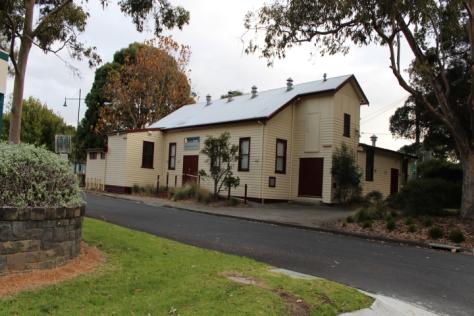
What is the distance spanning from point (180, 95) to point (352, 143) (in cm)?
1886

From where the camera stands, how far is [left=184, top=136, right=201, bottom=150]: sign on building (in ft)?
94.0

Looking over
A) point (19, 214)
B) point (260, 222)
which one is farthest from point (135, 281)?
point (260, 222)

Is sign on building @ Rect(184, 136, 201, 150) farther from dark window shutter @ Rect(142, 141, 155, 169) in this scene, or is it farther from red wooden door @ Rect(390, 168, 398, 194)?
red wooden door @ Rect(390, 168, 398, 194)

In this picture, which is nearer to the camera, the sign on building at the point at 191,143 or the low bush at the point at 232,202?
the low bush at the point at 232,202

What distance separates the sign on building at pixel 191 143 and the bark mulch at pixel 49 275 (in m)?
20.6

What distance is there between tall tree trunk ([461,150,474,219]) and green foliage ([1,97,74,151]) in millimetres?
42761

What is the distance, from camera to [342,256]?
11008 millimetres

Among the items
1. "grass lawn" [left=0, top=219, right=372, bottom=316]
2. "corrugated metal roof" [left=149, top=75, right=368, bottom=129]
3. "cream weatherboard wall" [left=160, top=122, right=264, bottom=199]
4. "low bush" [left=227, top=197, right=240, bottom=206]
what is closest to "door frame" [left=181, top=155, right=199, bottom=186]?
"cream weatherboard wall" [left=160, top=122, right=264, bottom=199]

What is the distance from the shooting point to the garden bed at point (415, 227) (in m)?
14.5

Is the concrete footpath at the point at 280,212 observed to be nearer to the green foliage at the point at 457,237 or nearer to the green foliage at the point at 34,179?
the green foliage at the point at 457,237

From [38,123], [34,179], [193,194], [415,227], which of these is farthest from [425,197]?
[38,123]

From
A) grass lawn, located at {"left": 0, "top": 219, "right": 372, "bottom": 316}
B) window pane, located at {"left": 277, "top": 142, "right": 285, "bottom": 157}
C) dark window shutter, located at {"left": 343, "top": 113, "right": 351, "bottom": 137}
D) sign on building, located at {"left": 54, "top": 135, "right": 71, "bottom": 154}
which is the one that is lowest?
grass lawn, located at {"left": 0, "top": 219, "right": 372, "bottom": 316}

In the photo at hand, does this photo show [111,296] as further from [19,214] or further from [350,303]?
[350,303]

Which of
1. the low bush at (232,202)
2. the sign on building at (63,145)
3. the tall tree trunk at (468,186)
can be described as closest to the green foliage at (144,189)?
the low bush at (232,202)
